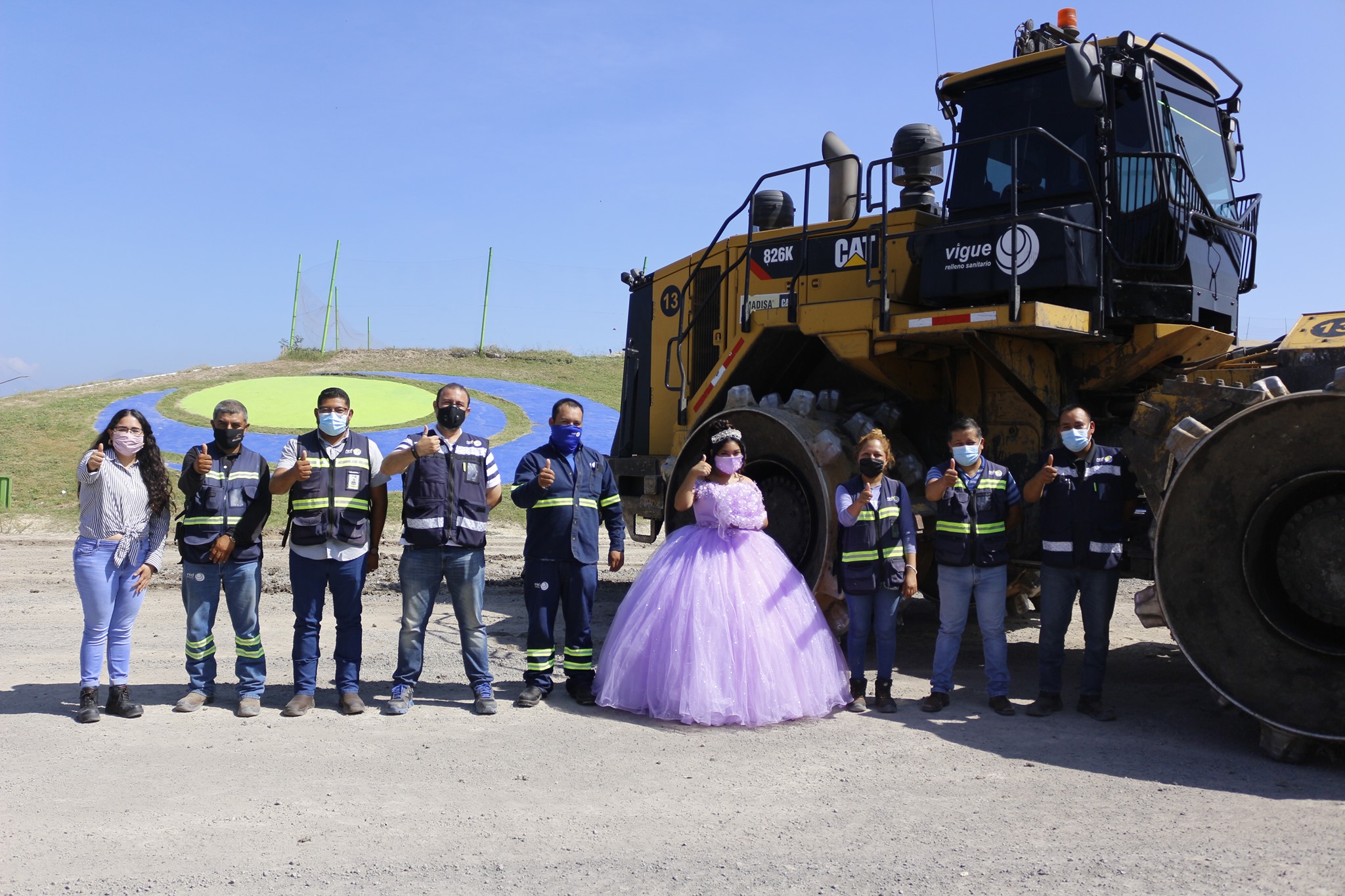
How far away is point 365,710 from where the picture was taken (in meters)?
6.16

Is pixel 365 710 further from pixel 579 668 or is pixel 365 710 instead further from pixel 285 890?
pixel 285 890

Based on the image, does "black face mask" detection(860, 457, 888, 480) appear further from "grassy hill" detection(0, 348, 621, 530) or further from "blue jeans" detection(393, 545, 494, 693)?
"grassy hill" detection(0, 348, 621, 530)

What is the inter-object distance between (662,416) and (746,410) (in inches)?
108

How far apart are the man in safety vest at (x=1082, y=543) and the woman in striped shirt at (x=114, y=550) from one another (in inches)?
206

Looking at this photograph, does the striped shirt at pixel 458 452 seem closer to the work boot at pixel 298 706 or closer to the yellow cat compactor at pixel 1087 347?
the work boot at pixel 298 706

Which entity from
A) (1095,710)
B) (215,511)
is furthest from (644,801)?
(215,511)

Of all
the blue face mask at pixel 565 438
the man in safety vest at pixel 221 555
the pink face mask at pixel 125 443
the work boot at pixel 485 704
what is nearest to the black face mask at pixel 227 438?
the man in safety vest at pixel 221 555

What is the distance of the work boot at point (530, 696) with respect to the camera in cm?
631

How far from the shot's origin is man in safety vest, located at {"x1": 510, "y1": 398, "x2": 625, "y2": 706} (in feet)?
21.2

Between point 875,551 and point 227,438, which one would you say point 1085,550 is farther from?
point 227,438

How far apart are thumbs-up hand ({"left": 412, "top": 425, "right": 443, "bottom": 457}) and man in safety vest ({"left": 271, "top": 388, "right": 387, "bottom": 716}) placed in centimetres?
32

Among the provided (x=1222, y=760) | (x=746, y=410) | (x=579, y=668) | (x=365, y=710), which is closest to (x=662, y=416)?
(x=746, y=410)

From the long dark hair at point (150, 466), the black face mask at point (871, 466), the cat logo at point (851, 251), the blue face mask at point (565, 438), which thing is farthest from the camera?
the cat logo at point (851, 251)

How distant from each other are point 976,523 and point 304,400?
63.5ft
